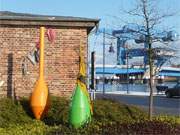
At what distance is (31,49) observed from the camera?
56.3 feet

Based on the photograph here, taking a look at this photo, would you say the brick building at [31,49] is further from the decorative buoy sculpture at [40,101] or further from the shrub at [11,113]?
the decorative buoy sculpture at [40,101]

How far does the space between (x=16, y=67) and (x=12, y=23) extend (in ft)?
4.68

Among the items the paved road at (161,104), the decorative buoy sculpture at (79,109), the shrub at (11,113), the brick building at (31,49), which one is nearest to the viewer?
the decorative buoy sculpture at (79,109)

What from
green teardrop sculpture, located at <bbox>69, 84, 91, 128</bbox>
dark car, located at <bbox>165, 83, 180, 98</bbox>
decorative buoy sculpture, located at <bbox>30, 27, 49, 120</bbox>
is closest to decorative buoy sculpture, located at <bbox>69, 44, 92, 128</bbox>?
green teardrop sculpture, located at <bbox>69, 84, 91, 128</bbox>

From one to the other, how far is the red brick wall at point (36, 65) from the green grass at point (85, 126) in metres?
1.30

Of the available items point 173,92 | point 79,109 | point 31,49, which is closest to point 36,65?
point 31,49

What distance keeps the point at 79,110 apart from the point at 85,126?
0.61 metres

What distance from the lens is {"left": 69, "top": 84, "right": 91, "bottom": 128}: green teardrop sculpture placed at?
12305 mm

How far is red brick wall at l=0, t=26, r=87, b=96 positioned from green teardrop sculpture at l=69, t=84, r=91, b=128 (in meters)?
4.79

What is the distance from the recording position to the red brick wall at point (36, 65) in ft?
55.9

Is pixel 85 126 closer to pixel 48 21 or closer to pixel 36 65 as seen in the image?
pixel 36 65

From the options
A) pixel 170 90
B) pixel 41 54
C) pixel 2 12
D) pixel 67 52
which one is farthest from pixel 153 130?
pixel 170 90

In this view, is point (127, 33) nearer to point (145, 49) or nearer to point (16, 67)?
point (145, 49)

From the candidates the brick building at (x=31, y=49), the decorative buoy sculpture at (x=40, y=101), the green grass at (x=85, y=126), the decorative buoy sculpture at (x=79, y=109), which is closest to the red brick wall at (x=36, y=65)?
the brick building at (x=31, y=49)
